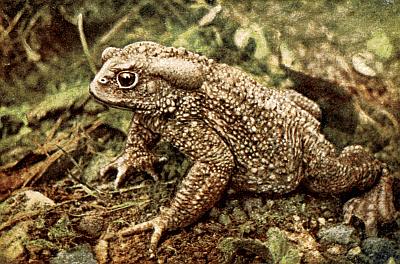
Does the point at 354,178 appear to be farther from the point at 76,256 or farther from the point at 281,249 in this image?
the point at 76,256

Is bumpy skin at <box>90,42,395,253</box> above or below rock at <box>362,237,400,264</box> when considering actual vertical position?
above

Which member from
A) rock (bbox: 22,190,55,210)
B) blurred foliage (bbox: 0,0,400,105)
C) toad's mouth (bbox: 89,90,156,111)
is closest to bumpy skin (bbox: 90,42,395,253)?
toad's mouth (bbox: 89,90,156,111)

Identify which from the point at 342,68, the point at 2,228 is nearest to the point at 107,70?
the point at 2,228

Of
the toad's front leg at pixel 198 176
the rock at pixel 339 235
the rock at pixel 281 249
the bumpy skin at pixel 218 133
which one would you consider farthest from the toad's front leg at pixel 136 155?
the rock at pixel 339 235

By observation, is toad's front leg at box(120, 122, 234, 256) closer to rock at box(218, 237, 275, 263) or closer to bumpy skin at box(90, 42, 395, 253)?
bumpy skin at box(90, 42, 395, 253)

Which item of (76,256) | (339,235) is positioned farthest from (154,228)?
(339,235)
